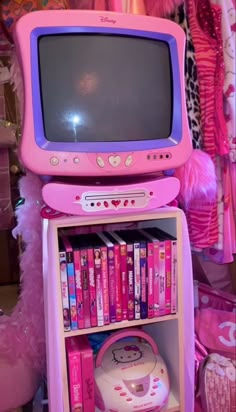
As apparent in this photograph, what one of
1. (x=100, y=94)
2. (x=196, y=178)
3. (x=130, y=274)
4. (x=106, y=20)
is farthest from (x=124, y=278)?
(x=106, y=20)

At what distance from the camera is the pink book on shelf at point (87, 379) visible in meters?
0.98

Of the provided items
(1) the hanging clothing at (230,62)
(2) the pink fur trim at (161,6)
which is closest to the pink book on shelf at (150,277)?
(1) the hanging clothing at (230,62)

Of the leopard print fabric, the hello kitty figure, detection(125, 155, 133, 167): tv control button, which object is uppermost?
the leopard print fabric

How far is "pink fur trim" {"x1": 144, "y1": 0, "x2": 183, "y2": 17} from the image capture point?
3.74 ft

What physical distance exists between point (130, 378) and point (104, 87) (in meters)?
0.74

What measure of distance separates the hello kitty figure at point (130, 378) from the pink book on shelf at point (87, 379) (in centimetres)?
3

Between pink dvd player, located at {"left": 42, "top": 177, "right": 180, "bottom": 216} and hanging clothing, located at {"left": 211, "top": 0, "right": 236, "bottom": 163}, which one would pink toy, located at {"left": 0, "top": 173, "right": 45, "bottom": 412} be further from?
hanging clothing, located at {"left": 211, "top": 0, "right": 236, "bottom": 163}

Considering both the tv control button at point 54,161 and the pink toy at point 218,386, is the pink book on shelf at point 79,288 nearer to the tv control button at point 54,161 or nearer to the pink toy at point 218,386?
the tv control button at point 54,161

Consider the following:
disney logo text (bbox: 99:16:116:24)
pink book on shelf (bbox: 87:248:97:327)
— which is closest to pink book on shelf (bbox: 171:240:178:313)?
pink book on shelf (bbox: 87:248:97:327)

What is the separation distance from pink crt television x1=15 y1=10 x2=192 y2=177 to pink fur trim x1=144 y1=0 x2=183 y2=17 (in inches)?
A: 11.3

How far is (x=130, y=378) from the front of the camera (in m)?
1.01

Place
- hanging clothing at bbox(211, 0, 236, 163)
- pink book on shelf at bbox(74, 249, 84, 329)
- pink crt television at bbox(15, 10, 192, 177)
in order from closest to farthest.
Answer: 1. pink crt television at bbox(15, 10, 192, 177)
2. pink book on shelf at bbox(74, 249, 84, 329)
3. hanging clothing at bbox(211, 0, 236, 163)

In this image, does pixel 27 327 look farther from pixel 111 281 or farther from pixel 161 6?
pixel 161 6

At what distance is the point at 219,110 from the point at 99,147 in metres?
0.50
